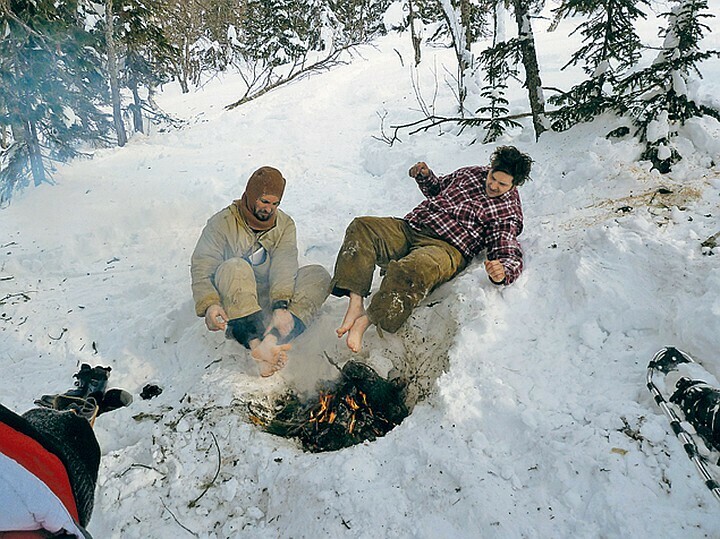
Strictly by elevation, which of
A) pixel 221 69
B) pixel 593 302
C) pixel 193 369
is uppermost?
pixel 221 69

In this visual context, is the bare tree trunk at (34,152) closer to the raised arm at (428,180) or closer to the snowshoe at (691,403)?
the raised arm at (428,180)

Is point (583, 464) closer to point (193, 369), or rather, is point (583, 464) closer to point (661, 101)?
point (193, 369)

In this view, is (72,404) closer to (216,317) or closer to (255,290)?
(216,317)

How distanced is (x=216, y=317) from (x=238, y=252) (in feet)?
1.80

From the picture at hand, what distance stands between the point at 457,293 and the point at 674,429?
4.89ft

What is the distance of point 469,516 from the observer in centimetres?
188

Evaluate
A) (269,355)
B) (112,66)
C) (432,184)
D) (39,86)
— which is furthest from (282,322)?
(112,66)

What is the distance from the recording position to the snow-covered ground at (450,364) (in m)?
1.93

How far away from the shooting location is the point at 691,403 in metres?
1.94

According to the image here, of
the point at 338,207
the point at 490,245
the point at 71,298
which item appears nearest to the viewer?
the point at 490,245

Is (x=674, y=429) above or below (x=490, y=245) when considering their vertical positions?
below

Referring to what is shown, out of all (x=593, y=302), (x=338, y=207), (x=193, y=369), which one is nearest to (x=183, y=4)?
(x=338, y=207)

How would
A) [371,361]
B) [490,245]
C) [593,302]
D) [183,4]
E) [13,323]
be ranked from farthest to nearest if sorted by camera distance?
[183,4]
[13,323]
[490,245]
[371,361]
[593,302]

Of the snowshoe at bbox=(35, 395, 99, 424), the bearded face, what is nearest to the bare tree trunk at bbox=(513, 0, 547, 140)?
the bearded face
